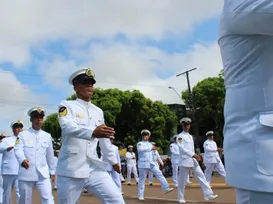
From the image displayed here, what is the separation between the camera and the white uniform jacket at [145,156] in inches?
574

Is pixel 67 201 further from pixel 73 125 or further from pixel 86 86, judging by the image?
pixel 86 86

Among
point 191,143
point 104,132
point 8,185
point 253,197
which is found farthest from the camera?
point 191,143

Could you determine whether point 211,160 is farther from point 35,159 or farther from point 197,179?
point 35,159

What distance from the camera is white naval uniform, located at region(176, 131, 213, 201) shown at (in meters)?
10.5

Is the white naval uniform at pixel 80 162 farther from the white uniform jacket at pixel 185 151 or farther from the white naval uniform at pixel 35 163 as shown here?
the white uniform jacket at pixel 185 151

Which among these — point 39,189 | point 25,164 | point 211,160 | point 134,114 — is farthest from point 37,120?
point 134,114

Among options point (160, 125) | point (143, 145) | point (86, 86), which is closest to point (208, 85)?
point (160, 125)

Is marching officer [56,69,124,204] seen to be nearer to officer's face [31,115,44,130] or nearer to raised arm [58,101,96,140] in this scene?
raised arm [58,101,96,140]

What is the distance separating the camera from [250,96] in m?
2.04

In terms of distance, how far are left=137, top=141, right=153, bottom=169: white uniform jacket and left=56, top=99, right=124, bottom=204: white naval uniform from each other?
9568mm

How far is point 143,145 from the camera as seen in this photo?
621 inches

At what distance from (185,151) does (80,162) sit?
671cm

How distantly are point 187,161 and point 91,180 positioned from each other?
21.6 ft

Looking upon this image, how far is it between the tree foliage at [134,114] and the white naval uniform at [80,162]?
3695 centimetres
